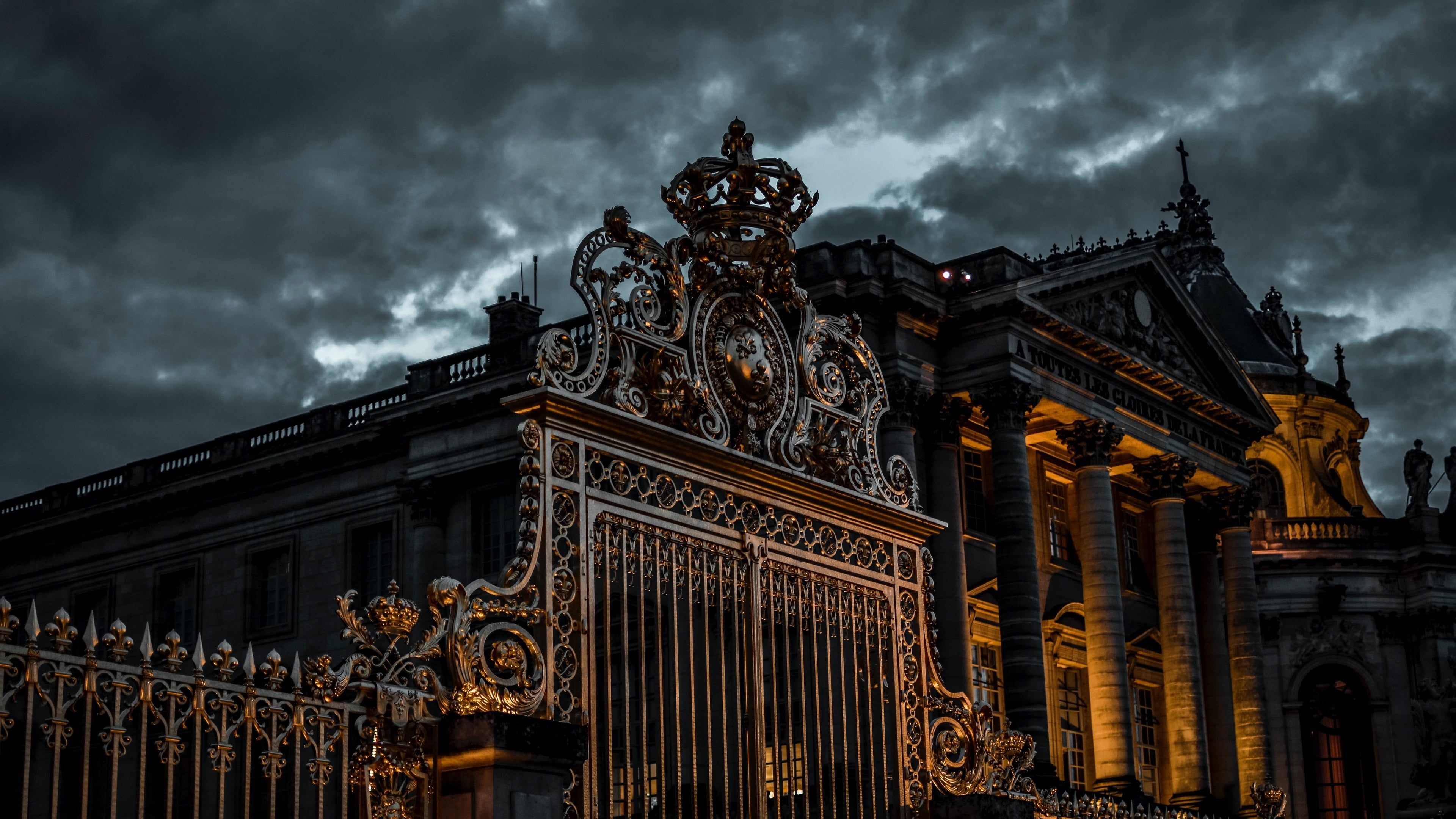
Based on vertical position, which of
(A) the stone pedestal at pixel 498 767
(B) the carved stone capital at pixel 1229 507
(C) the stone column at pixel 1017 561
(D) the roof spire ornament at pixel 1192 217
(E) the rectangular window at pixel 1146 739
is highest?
(D) the roof spire ornament at pixel 1192 217

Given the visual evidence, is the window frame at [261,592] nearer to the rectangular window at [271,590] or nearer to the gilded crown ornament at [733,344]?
the rectangular window at [271,590]

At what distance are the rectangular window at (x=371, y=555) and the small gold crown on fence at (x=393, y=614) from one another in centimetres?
2852

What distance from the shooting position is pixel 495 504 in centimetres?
3375

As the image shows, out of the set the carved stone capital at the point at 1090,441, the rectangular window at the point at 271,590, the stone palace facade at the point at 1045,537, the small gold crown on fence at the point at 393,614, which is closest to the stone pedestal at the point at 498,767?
the small gold crown on fence at the point at 393,614

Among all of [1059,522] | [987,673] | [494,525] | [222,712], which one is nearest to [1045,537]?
[1059,522]

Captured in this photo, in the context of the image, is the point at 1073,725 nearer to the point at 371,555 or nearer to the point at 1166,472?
the point at 1166,472

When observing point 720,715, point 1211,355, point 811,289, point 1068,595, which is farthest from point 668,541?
point 1211,355

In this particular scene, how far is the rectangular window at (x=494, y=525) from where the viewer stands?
33.2 m

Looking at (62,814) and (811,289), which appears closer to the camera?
(62,814)

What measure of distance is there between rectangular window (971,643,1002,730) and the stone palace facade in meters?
0.05

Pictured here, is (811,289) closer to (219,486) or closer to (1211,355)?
(1211,355)

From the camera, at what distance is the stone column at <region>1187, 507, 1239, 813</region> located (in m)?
34.7

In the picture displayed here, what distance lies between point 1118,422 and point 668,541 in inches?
982

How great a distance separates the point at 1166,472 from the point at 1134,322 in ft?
9.49
